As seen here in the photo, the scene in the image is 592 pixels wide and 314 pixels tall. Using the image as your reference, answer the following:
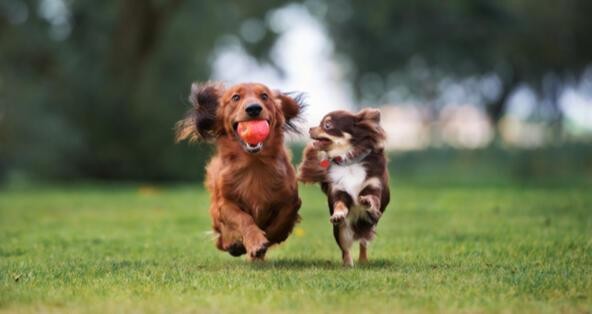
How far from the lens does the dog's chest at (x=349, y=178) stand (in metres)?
6.54

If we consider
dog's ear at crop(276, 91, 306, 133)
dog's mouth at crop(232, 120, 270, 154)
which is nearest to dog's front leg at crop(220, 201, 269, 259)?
dog's mouth at crop(232, 120, 270, 154)

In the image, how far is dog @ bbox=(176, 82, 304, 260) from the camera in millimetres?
6766

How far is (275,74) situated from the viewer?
3036cm

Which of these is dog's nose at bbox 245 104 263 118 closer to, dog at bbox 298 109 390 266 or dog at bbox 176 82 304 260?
dog at bbox 176 82 304 260

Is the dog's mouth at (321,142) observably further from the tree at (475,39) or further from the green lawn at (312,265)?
the tree at (475,39)

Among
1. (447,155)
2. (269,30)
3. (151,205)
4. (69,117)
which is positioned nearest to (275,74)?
(269,30)

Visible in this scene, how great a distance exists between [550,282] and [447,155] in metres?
21.7

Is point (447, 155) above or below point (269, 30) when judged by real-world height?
below

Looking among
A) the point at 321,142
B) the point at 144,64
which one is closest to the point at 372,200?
the point at 321,142

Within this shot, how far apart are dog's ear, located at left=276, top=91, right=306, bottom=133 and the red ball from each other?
65 centimetres

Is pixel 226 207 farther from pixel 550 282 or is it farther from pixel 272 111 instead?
pixel 550 282

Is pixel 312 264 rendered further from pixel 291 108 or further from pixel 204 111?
pixel 204 111

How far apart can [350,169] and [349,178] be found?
0.25 feet

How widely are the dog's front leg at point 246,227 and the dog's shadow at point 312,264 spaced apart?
161mm
